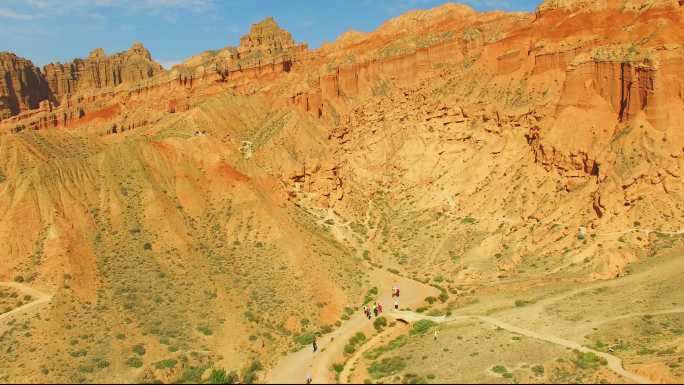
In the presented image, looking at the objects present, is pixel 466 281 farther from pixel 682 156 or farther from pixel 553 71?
pixel 553 71

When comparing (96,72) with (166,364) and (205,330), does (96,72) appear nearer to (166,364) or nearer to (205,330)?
(205,330)

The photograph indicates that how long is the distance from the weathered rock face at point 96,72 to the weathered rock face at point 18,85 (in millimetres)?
6392

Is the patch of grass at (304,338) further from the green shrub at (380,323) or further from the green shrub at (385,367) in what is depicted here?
the green shrub at (385,367)

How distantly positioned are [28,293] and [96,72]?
12077 centimetres

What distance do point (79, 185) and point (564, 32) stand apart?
40387 millimetres

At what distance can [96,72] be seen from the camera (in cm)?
14475

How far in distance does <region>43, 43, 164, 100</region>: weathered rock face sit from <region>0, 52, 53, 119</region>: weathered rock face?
6392 millimetres

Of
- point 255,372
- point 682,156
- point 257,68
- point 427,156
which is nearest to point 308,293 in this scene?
point 255,372

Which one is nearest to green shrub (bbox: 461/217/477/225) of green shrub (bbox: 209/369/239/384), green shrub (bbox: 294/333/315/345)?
green shrub (bbox: 294/333/315/345)

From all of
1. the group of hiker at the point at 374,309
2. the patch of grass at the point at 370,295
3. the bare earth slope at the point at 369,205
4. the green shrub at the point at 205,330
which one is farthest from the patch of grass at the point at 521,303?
the green shrub at the point at 205,330

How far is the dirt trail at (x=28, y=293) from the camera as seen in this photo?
32.8 metres

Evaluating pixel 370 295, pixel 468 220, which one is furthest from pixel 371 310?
pixel 468 220

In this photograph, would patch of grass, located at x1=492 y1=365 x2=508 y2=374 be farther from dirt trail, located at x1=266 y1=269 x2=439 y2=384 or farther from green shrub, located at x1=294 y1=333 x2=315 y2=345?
green shrub, located at x1=294 y1=333 x2=315 y2=345

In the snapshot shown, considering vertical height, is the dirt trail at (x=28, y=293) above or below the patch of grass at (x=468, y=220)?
below
